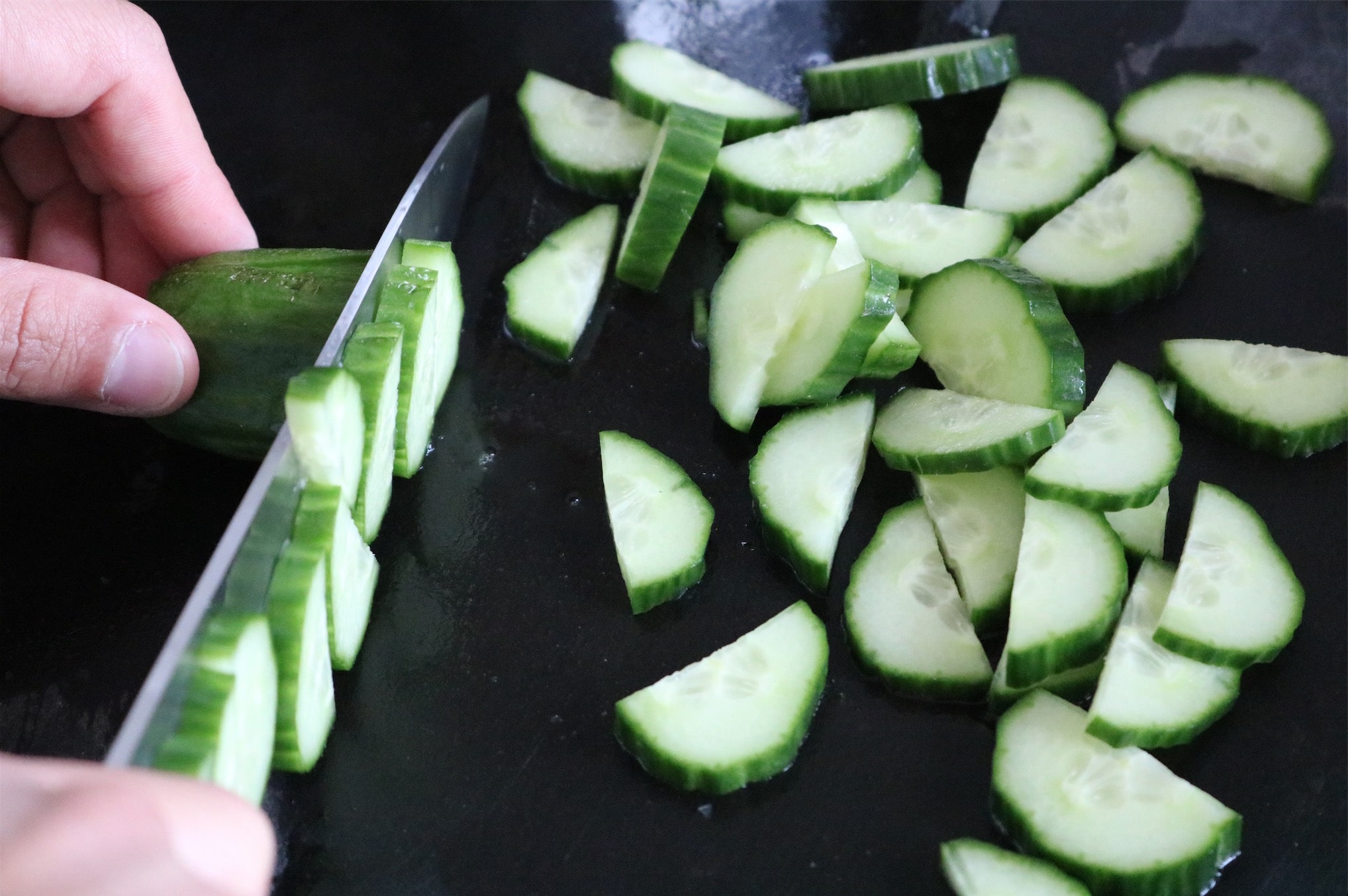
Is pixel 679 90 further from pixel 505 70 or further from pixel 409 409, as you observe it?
pixel 409 409

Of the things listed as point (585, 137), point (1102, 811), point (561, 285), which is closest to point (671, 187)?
point (561, 285)

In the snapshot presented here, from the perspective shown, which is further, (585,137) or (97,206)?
(585,137)

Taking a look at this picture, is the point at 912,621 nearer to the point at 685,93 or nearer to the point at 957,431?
the point at 957,431

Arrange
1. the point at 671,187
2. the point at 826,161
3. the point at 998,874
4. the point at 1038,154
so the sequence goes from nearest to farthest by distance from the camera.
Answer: the point at 998,874 → the point at 671,187 → the point at 826,161 → the point at 1038,154

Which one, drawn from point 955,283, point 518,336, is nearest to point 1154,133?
point 955,283

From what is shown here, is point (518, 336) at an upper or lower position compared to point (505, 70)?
lower

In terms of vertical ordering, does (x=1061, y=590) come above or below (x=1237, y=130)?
below

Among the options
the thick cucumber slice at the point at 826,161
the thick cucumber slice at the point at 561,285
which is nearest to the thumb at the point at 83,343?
the thick cucumber slice at the point at 561,285
